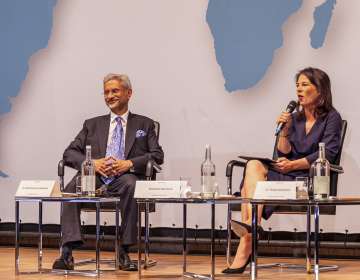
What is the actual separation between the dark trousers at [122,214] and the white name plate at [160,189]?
58 centimetres

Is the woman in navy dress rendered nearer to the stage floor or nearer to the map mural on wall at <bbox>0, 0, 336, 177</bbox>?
the stage floor

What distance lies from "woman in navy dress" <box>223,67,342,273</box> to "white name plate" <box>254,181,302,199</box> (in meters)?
0.75

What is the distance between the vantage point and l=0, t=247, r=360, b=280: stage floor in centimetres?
435

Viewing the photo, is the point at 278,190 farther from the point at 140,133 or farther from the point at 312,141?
the point at 140,133

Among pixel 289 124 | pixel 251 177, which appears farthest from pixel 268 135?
pixel 251 177

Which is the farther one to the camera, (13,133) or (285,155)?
(13,133)

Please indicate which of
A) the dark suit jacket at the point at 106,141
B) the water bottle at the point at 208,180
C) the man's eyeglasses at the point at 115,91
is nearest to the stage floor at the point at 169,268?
the water bottle at the point at 208,180

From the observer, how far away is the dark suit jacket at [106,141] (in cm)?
513

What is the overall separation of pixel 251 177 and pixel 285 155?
0.46 m

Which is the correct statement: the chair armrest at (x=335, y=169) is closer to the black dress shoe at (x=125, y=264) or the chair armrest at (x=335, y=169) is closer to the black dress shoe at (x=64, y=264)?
the black dress shoe at (x=125, y=264)

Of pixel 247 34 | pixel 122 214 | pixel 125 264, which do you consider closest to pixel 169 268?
pixel 125 264

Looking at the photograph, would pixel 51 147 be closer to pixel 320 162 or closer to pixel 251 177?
pixel 251 177

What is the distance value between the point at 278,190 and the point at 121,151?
1.69m

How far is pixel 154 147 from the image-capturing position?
17.0 ft
